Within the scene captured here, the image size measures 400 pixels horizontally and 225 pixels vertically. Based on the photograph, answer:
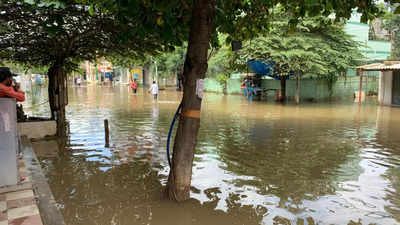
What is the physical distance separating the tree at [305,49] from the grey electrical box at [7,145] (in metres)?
14.7

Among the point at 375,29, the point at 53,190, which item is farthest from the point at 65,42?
the point at 375,29

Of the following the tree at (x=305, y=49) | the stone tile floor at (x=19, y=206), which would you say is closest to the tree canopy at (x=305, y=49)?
the tree at (x=305, y=49)

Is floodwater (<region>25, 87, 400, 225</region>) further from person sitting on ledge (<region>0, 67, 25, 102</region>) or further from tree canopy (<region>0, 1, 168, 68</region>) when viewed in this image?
tree canopy (<region>0, 1, 168, 68</region>)

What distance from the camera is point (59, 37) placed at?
10180mm

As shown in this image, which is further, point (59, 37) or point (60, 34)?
point (59, 37)

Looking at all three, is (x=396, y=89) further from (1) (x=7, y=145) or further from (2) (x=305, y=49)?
(1) (x=7, y=145)

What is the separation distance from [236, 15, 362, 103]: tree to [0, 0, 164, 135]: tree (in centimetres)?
885

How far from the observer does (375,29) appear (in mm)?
38125

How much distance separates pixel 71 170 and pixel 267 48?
14660 millimetres

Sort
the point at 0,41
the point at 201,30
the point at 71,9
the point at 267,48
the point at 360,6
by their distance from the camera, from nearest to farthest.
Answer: the point at 201,30, the point at 360,6, the point at 71,9, the point at 0,41, the point at 267,48

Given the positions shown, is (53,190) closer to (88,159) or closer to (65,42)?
(88,159)

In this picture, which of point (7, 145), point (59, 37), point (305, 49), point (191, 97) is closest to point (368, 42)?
point (305, 49)

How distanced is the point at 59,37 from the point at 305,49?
13.8 meters

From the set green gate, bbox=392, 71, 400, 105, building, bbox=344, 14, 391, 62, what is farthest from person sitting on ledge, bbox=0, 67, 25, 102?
building, bbox=344, 14, 391, 62
